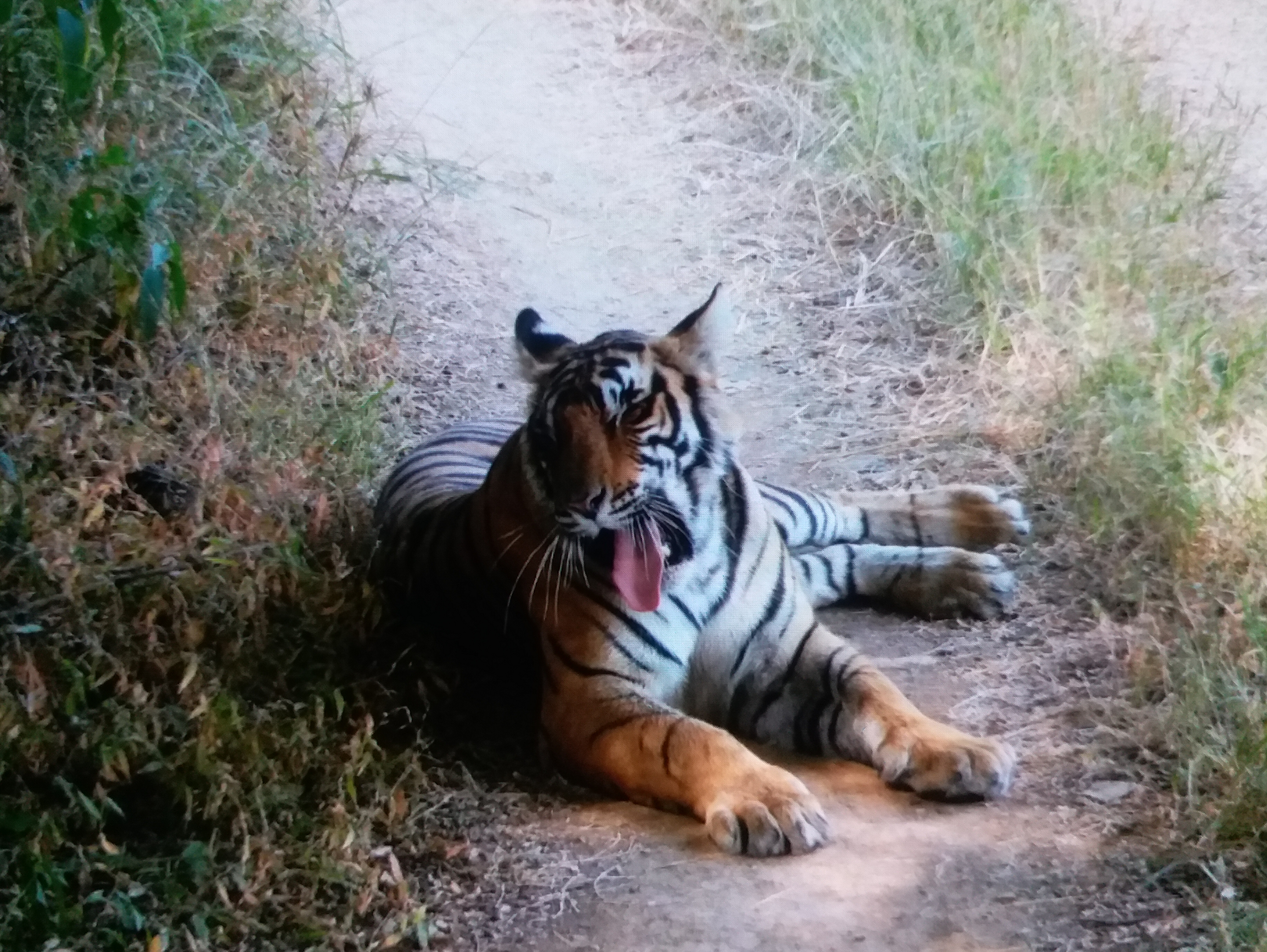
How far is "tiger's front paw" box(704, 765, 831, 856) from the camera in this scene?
9.57 ft

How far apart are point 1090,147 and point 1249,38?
1465 mm

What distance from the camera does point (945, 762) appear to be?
3.09m

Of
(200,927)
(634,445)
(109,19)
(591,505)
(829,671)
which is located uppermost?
(109,19)

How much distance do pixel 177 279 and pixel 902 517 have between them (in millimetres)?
2319

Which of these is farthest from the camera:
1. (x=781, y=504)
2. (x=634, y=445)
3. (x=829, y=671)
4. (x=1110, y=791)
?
(x=781, y=504)

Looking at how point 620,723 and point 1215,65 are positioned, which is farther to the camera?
→ point 1215,65

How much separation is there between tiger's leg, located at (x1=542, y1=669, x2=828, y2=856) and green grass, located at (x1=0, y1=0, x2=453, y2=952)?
385 mm

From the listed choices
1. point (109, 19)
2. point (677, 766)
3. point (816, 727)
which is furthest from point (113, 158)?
point (816, 727)

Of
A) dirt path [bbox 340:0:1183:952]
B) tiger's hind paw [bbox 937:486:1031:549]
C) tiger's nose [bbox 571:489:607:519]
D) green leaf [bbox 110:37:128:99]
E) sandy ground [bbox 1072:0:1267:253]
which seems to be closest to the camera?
dirt path [bbox 340:0:1183:952]

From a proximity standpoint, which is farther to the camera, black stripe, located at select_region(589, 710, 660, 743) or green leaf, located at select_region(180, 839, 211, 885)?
black stripe, located at select_region(589, 710, 660, 743)

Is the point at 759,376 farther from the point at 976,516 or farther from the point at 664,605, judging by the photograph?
the point at 664,605

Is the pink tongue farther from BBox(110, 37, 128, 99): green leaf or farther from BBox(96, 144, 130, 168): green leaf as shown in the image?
BBox(110, 37, 128, 99): green leaf

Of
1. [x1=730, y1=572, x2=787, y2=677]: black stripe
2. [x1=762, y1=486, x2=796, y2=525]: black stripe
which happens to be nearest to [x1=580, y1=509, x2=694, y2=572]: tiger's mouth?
[x1=730, y1=572, x2=787, y2=677]: black stripe

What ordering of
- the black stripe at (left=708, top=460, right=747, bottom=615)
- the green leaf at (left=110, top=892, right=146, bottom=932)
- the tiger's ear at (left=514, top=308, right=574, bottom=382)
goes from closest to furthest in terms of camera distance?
the green leaf at (left=110, top=892, right=146, bottom=932)
the black stripe at (left=708, top=460, right=747, bottom=615)
the tiger's ear at (left=514, top=308, right=574, bottom=382)
